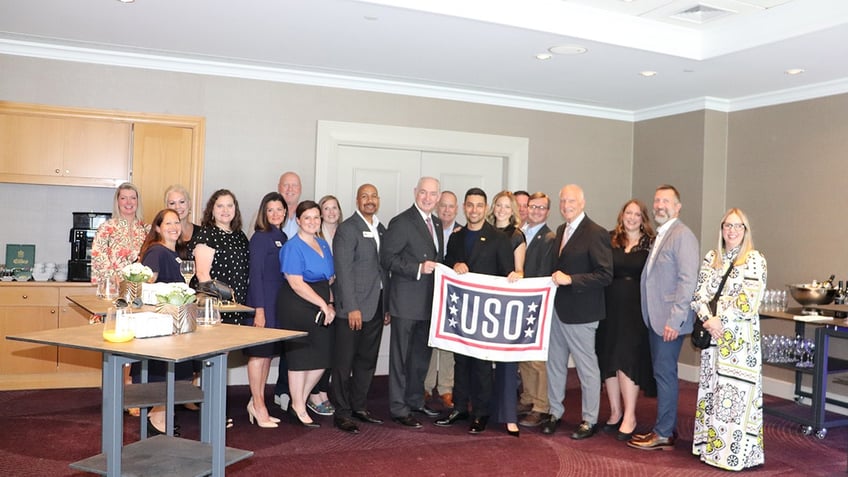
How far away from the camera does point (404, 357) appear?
523 cm

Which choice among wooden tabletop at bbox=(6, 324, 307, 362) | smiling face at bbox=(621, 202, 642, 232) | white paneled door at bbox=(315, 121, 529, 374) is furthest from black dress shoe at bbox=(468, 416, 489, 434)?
white paneled door at bbox=(315, 121, 529, 374)

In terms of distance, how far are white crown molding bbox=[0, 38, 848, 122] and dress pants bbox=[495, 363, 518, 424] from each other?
3029 mm

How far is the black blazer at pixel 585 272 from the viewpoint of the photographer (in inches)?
192

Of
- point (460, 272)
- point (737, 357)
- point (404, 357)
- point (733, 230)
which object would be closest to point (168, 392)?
point (404, 357)

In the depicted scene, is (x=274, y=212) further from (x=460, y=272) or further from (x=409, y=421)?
(x=409, y=421)

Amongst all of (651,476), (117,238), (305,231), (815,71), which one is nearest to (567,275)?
(651,476)

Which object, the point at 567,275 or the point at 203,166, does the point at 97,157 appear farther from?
the point at 567,275

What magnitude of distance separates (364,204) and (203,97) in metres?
2.03

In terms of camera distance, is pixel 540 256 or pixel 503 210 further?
pixel 503 210

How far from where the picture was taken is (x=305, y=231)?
500cm

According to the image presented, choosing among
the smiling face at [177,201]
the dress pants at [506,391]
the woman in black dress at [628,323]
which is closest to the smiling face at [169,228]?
the smiling face at [177,201]

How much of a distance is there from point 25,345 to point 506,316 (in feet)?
12.4

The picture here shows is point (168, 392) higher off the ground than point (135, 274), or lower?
lower

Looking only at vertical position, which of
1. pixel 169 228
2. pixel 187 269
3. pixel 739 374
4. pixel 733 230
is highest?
pixel 733 230
